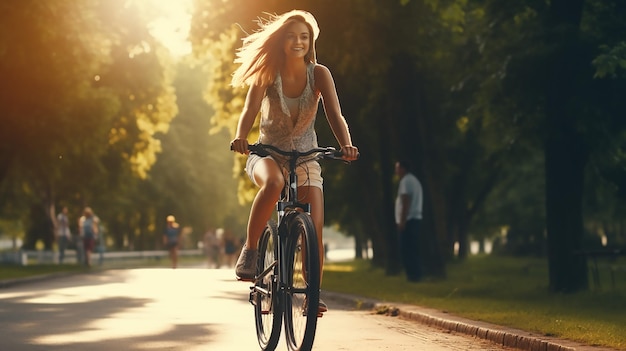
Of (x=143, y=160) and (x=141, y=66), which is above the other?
(x=141, y=66)

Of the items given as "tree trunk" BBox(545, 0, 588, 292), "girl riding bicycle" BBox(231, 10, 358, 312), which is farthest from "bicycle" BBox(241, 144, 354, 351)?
"tree trunk" BBox(545, 0, 588, 292)

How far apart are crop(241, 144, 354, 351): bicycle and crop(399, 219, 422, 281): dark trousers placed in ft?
39.7

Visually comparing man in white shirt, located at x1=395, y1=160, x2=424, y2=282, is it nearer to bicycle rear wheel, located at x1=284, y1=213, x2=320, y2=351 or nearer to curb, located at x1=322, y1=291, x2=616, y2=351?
curb, located at x1=322, y1=291, x2=616, y2=351

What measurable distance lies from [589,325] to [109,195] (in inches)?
1614

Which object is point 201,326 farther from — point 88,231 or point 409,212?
point 88,231

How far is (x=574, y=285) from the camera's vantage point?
58.9ft

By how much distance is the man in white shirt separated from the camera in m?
20.8

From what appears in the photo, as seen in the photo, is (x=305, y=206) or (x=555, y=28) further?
(x=555, y=28)

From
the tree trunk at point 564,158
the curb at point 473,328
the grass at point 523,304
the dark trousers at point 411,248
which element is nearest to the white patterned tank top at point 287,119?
the curb at point 473,328

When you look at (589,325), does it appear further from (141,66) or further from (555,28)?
(141,66)

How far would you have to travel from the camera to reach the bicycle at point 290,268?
774cm

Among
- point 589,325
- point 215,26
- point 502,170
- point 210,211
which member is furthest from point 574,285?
point 210,211

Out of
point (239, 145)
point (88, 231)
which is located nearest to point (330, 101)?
point (239, 145)

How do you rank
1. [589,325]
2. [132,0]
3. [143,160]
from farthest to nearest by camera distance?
[143,160], [132,0], [589,325]
